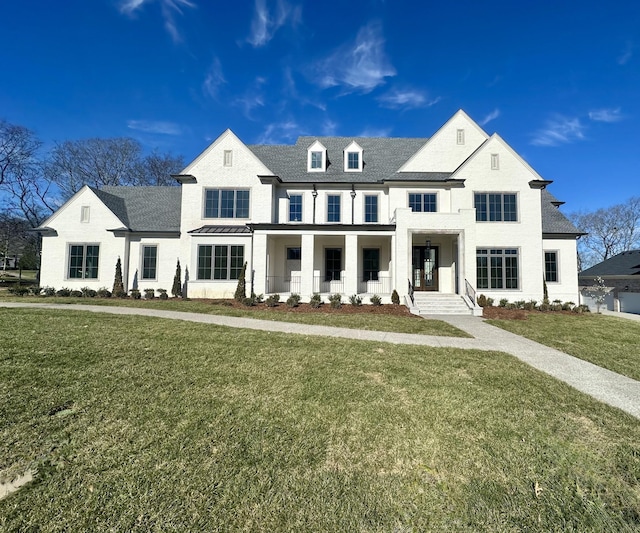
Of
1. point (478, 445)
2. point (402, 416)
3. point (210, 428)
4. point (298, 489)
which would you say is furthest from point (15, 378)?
point (478, 445)

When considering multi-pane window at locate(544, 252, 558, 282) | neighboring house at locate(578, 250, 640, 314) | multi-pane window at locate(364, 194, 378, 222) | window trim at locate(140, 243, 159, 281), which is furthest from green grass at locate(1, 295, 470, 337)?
neighboring house at locate(578, 250, 640, 314)

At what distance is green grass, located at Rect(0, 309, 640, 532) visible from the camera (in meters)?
2.57

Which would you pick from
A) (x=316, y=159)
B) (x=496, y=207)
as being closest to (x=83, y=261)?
(x=316, y=159)

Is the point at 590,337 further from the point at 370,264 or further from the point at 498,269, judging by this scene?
the point at 370,264

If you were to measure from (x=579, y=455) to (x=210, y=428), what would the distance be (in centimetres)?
438

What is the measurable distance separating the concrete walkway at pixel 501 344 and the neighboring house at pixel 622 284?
1570 cm

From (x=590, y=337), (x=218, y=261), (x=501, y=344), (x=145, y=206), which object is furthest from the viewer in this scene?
(x=145, y=206)

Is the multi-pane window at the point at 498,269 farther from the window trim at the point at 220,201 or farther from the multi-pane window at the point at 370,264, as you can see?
the window trim at the point at 220,201

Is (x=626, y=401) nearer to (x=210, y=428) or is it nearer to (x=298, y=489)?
(x=298, y=489)

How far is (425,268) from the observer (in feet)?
59.9

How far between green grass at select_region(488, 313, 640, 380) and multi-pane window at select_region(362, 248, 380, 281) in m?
7.78

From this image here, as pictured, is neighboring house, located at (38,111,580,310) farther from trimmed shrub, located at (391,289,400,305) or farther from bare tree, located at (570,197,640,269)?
bare tree, located at (570,197,640,269)

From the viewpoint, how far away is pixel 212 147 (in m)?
18.9

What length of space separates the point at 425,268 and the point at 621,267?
17.0 metres
